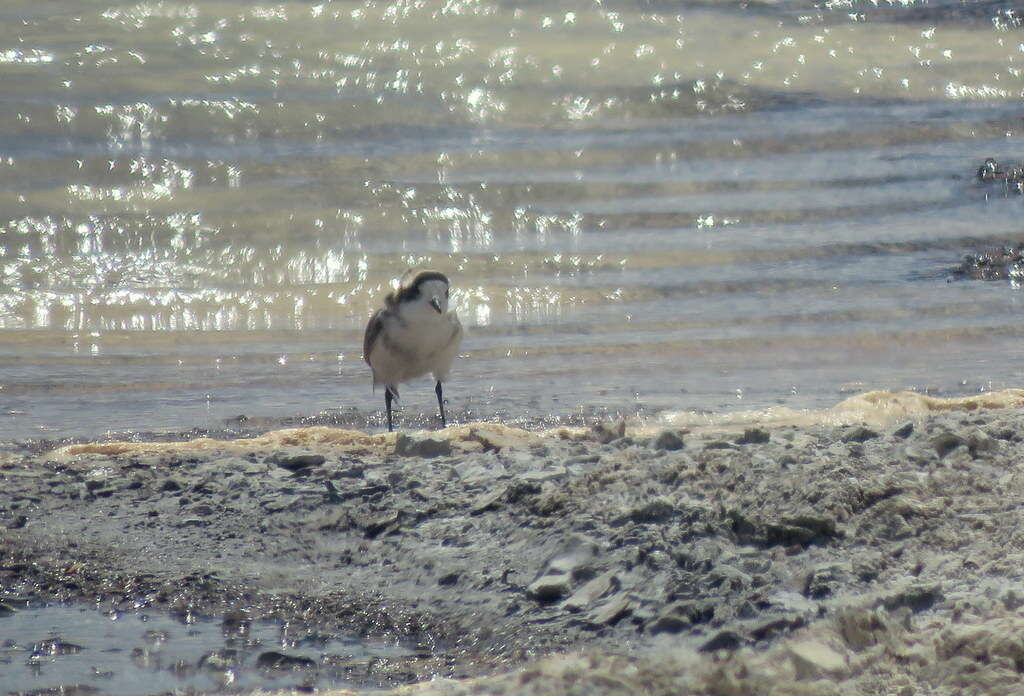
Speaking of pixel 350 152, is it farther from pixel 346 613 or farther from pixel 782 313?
pixel 346 613

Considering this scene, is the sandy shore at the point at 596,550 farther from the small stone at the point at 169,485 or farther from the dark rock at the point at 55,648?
the dark rock at the point at 55,648

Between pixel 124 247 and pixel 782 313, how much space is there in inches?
232

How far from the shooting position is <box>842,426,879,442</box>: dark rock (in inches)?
239

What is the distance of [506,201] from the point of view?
47.5ft

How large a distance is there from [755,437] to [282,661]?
7.43ft

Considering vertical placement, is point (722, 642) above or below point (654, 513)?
below

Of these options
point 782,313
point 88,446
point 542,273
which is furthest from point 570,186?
point 88,446

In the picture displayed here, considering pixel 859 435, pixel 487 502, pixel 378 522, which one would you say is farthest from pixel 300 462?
pixel 859 435

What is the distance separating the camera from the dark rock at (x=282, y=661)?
4.74 m

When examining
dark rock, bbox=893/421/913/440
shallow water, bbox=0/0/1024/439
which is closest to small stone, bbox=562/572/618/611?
dark rock, bbox=893/421/913/440

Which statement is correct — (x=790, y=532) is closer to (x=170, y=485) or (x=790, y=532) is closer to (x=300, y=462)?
(x=300, y=462)

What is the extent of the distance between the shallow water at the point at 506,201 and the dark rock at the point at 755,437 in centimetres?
283

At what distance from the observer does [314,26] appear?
62.3 ft

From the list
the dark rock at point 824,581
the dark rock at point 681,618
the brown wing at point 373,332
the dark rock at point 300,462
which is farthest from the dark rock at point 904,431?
the brown wing at point 373,332
